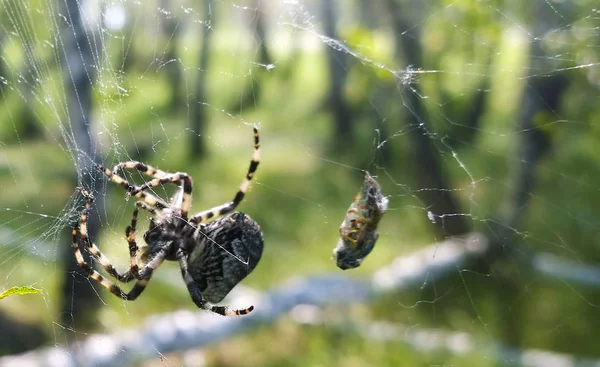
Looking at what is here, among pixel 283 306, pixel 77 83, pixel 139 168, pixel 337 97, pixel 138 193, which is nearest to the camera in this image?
pixel 138 193

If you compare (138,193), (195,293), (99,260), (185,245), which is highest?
(138,193)

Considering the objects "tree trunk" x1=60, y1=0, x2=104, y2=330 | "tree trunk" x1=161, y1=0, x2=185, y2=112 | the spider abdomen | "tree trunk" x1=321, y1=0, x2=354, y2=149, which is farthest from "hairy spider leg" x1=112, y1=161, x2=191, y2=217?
"tree trunk" x1=161, y1=0, x2=185, y2=112

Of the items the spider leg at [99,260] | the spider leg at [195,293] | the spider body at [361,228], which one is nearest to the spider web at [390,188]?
the spider leg at [99,260]

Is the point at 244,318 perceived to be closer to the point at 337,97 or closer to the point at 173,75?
the point at 337,97

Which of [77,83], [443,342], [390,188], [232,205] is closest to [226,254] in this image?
[232,205]

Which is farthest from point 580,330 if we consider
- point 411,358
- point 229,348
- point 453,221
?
point 229,348

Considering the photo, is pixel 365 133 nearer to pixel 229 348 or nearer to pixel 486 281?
pixel 486 281
